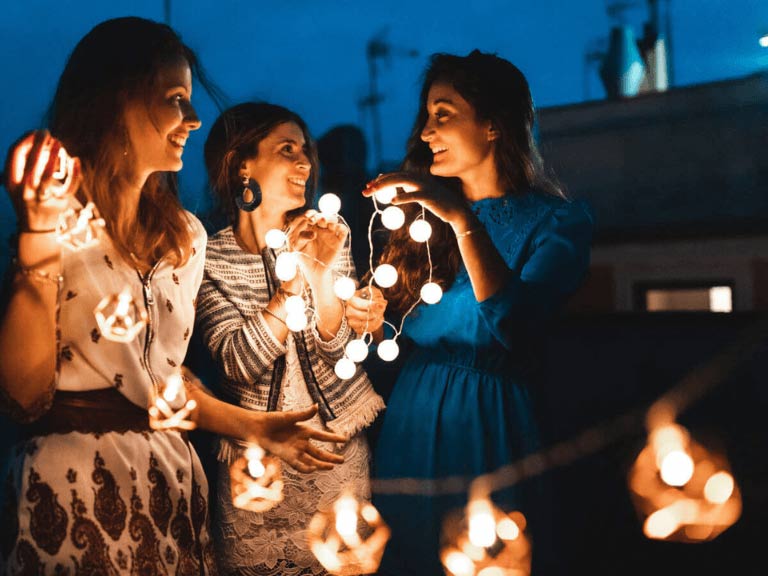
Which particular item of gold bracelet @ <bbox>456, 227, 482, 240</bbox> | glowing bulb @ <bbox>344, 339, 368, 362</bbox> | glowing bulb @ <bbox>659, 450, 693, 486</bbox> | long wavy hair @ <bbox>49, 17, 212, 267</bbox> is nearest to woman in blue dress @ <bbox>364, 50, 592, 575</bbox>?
gold bracelet @ <bbox>456, 227, 482, 240</bbox>

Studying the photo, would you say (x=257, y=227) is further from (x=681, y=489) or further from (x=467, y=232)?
(x=681, y=489)

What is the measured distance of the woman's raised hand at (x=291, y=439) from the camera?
6.87 feet

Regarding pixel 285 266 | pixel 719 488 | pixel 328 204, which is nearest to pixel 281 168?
pixel 328 204

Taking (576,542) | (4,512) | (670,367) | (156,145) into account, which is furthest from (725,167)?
(4,512)

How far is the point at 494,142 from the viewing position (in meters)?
2.65

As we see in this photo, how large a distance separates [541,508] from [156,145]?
1.59m

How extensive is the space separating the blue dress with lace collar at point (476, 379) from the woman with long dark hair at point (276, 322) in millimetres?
185

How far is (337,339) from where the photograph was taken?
2.63 metres

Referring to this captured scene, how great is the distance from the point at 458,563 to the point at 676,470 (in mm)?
1435

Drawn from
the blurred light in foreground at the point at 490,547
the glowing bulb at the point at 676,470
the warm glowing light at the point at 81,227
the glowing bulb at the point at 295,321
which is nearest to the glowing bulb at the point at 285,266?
the glowing bulb at the point at 295,321

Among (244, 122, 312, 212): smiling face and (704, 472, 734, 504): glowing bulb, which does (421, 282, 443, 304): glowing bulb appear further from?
(704, 472, 734, 504): glowing bulb

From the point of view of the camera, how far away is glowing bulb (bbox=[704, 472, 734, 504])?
3.88 metres

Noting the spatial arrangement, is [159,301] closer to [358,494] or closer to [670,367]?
[358,494]

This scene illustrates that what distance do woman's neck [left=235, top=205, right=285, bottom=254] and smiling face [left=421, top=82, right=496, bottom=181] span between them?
598 millimetres
